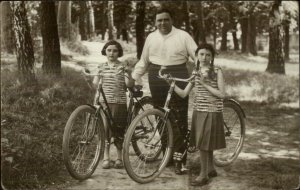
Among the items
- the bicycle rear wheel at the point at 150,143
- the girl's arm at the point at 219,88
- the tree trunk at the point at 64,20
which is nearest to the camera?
the girl's arm at the point at 219,88

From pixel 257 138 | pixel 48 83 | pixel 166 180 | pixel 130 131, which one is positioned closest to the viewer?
pixel 130 131

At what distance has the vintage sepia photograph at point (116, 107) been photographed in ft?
16.9

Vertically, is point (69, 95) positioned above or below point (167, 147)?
above

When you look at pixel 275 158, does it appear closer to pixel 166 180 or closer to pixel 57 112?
pixel 166 180

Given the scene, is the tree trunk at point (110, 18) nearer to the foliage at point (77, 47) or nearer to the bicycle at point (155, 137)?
the foliage at point (77, 47)

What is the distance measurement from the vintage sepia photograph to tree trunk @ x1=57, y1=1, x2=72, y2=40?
1cm

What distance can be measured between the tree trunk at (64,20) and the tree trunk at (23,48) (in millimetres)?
442

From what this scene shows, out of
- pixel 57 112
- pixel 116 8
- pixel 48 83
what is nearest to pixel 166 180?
pixel 57 112

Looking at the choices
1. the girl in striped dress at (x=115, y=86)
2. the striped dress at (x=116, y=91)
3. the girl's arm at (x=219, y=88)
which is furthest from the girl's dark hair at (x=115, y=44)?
the girl's arm at (x=219, y=88)

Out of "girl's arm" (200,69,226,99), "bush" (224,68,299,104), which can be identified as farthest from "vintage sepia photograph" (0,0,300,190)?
"bush" (224,68,299,104)

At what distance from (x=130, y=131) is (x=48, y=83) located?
4.76ft

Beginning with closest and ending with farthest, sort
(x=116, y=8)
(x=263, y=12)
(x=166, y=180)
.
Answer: (x=166, y=180) < (x=116, y=8) < (x=263, y=12)

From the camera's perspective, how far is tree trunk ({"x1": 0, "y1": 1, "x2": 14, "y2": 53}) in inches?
219

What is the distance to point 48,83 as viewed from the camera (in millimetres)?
5949
